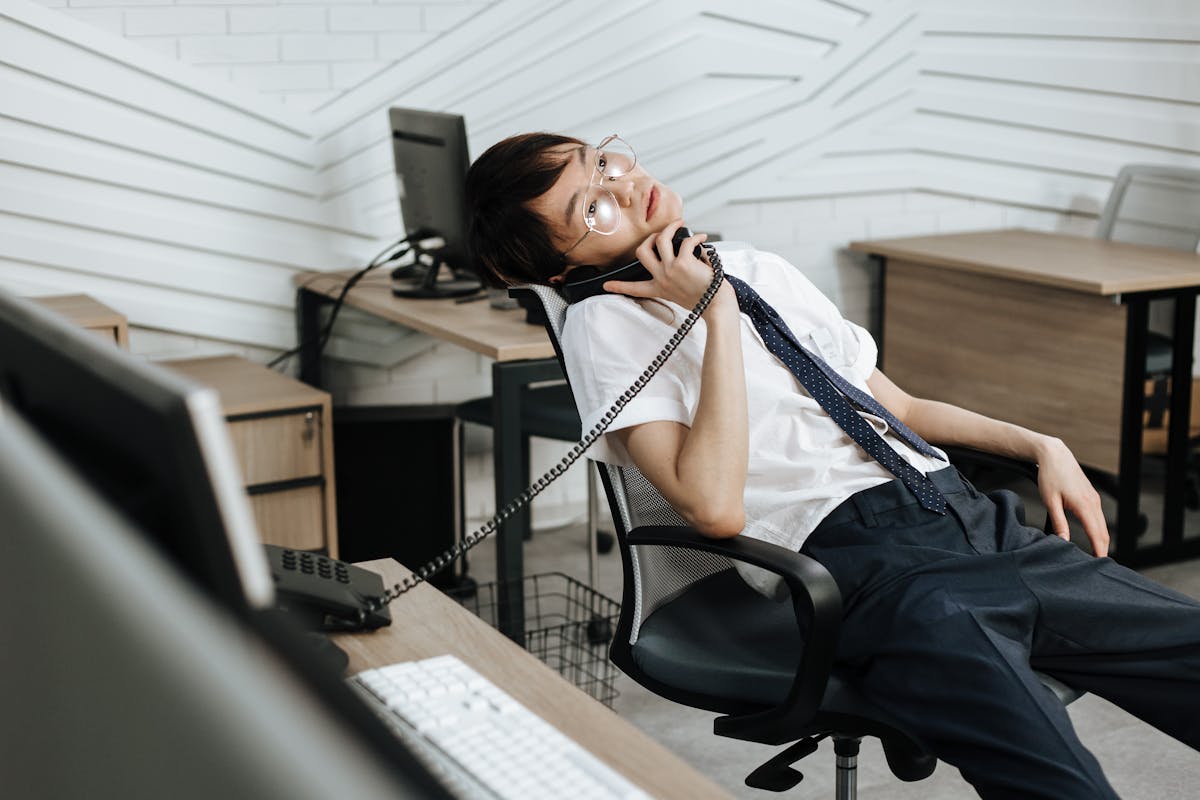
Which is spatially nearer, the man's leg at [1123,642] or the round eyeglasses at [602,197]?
the man's leg at [1123,642]

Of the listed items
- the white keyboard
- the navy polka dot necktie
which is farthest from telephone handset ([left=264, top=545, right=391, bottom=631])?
the navy polka dot necktie

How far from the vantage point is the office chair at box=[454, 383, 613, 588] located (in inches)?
121

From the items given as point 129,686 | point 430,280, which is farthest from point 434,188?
point 129,686

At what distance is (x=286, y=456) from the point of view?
3.21 m

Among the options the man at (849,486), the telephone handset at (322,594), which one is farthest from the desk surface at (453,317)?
the telephone handset at (322,594)

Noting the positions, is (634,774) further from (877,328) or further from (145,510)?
(877,328)

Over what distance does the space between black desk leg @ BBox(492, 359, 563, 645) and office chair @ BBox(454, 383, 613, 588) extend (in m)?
0.11

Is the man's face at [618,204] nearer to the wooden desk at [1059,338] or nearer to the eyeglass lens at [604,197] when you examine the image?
the eyeglass lens at [604,197]

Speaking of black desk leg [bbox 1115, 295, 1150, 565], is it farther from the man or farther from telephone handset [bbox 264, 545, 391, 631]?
telephone handset [bbox 264, 545, 391, 631]

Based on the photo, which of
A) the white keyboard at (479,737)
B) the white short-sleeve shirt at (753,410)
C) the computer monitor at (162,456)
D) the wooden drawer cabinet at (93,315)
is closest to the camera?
the computer monitor at (162,456)

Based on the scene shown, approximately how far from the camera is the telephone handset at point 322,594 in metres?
1.21

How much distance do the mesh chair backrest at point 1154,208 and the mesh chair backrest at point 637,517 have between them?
9.47ft

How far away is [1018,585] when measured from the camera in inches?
61.3

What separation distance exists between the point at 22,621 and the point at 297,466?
2.75 meters
